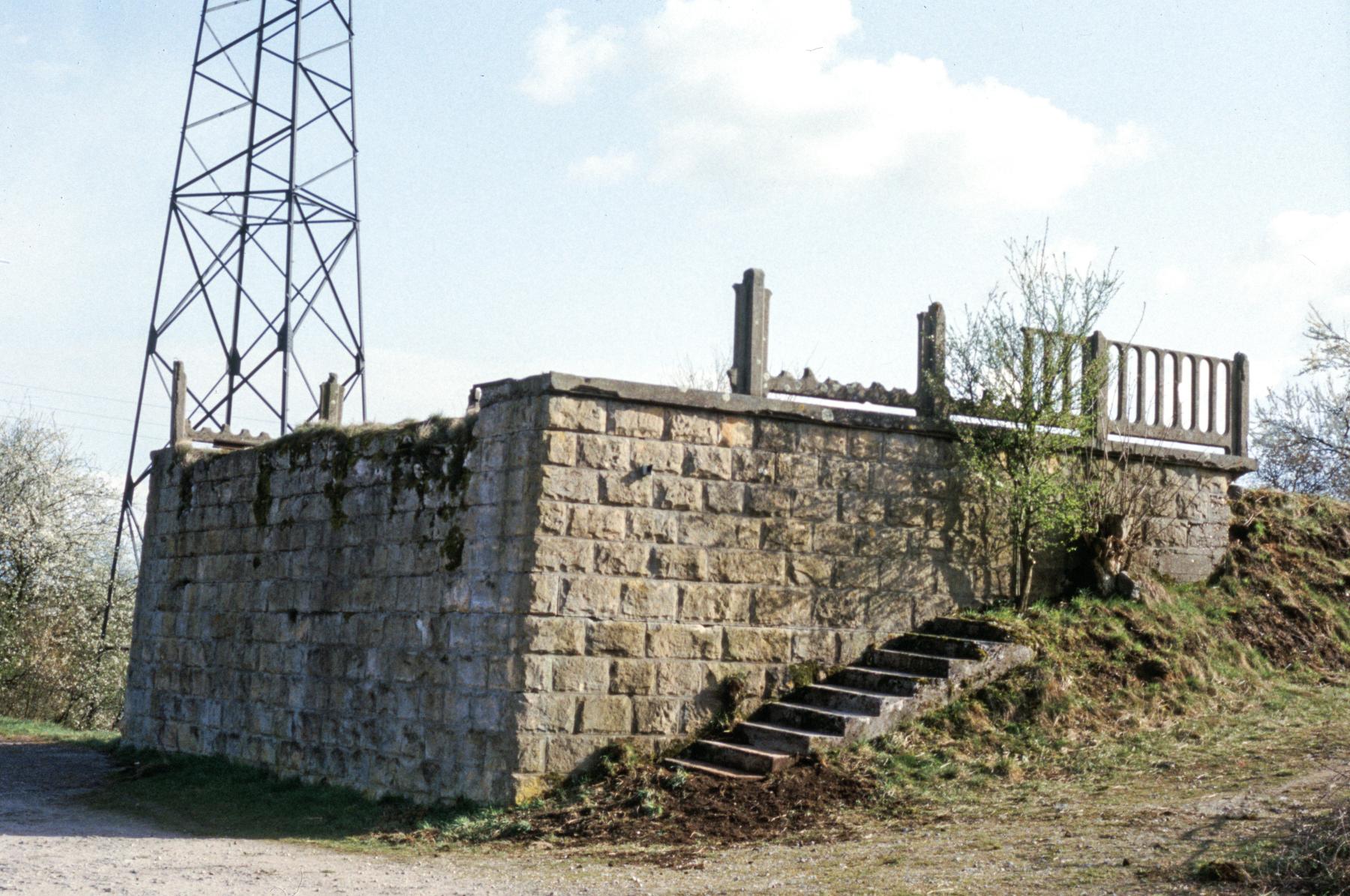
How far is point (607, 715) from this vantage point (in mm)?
10484

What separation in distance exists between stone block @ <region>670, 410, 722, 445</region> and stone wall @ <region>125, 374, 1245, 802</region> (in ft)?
0.06

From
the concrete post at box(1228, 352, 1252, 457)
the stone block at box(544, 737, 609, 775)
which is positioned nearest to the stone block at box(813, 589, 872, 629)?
the stone block at box(544, 737, 609, 775)

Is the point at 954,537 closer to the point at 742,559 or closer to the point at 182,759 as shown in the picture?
the point at 742,559

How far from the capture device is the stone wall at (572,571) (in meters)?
10.4

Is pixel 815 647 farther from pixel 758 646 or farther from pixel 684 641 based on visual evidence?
pixel 684 641

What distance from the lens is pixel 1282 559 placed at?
14.3m

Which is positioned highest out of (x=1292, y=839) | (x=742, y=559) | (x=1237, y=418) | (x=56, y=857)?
(x=1237, y=418)

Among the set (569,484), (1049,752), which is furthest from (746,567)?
(1049,752)

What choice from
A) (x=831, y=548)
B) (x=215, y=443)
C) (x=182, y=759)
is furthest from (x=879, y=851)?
(x=215, y=443)

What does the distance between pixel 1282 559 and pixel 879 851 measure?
26.4ft

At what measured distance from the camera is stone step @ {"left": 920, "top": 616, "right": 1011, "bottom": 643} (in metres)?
11.5

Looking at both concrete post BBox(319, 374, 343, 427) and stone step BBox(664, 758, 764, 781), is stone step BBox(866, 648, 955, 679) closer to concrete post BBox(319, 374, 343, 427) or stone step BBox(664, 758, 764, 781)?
stone step BBox(664, 758, 764, 781)

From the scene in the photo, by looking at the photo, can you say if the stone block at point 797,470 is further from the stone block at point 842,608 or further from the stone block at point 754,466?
the stone block at point 842,608

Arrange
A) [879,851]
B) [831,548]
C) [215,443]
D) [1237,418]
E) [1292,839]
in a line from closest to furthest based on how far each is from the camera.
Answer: [1292,839]
[879,851]
[831,548]
[1237,418]
[215,443]
